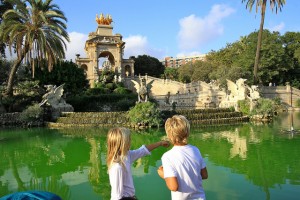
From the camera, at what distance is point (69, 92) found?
2939 centimetres

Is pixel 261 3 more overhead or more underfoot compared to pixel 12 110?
more overhead

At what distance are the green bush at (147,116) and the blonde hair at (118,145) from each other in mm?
14897

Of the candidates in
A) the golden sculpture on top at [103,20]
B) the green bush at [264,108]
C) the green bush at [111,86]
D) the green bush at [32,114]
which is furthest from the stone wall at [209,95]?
the golden sculpture on top at [103,20]

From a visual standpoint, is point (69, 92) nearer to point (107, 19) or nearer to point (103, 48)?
point (103, 48)

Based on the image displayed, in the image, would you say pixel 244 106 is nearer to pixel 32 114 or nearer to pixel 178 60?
pixel 32 114

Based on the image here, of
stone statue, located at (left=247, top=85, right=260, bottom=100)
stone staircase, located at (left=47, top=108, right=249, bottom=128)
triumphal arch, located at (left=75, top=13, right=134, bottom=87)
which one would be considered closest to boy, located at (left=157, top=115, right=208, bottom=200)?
stone staircase, located at (left=47, top=108, right=249, bottom=128)

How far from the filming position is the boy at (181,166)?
2.65m

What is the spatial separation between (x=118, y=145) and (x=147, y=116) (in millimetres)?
15068

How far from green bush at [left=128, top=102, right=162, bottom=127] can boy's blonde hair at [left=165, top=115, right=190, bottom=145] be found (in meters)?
14.9

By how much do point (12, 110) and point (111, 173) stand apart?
23.8m

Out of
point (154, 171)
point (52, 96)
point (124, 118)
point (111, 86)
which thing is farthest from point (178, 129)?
point (111, 86)

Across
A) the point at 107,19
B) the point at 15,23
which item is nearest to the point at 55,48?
the point at 15,23

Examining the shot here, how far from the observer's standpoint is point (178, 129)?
8.74 ft

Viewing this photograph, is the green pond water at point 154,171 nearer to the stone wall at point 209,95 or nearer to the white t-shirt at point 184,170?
the white t-shirt at point 184,170
